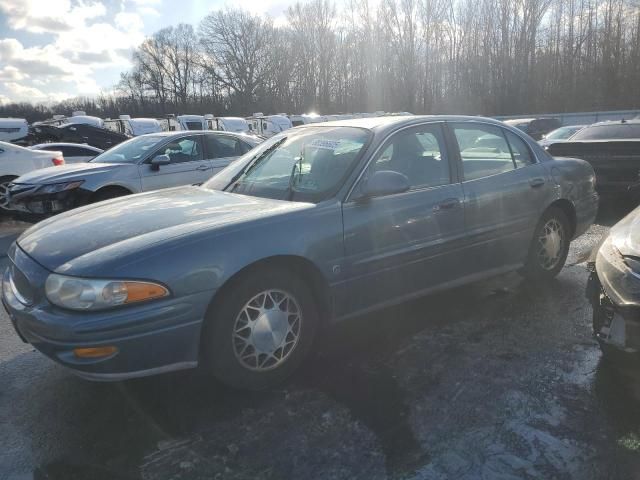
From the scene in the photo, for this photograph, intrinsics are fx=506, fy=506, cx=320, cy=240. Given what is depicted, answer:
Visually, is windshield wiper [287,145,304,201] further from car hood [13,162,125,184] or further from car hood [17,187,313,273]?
car hood [13,162,125,184]

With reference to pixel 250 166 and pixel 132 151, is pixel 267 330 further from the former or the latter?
pixel 132 151

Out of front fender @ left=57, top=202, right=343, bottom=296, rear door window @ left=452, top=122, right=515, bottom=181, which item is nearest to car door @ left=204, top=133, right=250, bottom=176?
rear door window @ left=452, top=122, right=515, bottom=181

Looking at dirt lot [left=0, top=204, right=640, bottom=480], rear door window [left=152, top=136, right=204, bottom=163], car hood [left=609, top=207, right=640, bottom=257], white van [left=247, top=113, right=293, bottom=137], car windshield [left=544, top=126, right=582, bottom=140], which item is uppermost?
white van [left=247, top=113, right=293, bottom=137]

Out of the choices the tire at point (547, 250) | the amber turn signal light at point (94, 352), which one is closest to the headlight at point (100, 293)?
the amber turn signal light at point (94, 352)

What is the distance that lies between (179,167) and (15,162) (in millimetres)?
3489

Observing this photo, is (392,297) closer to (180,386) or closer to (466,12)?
(180,386)

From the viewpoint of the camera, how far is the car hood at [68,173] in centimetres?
712

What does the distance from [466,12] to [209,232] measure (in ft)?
167

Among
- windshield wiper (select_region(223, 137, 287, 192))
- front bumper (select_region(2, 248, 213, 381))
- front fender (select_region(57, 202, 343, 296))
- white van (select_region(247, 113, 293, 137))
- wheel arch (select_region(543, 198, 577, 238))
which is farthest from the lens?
white van (select_region(247, 113, 293, 137))

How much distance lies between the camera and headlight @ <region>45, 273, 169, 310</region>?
2479 mm

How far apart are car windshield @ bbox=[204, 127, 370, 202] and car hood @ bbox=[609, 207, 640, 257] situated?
1706 mm

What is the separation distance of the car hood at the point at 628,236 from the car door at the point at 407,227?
3.37 ft

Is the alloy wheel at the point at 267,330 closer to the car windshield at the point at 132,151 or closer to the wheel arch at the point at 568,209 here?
the wheel arch at the point at 568,209

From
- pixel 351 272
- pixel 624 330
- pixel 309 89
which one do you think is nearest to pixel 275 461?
pixel 351 272
